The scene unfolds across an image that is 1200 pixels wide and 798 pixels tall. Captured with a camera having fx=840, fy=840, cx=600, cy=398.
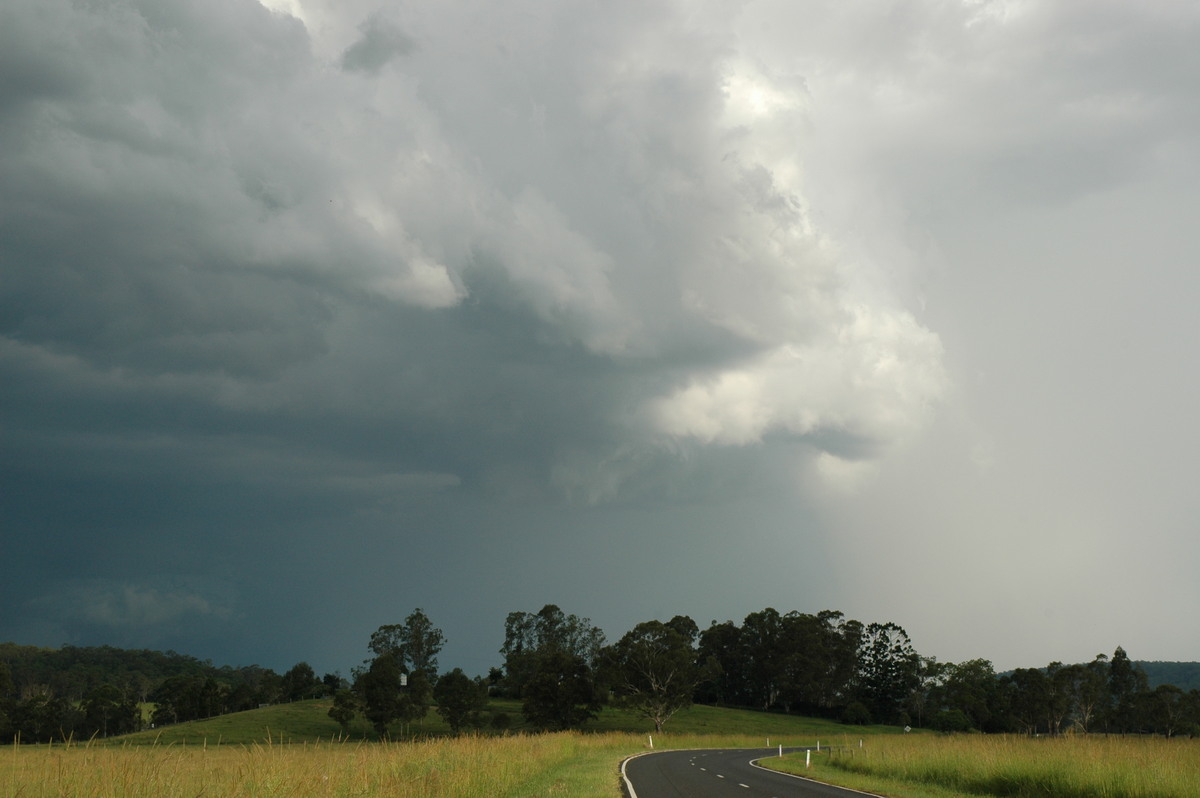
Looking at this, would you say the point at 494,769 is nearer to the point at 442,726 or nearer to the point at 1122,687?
the point at 442,726

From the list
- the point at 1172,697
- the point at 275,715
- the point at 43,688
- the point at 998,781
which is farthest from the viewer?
the point at 43,688

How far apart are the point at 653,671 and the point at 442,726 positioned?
105 feet

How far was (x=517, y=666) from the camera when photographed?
15562cm

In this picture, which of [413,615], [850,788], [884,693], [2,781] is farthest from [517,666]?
[2,781]

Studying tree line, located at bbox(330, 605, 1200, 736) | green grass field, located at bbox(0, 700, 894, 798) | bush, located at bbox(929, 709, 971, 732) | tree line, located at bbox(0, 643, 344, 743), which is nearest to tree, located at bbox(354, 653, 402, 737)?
tree line, located at bbox(330, 605, 1200, 736)

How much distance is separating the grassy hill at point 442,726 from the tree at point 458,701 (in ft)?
8.27

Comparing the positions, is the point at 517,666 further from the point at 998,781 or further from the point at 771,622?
the point at 998,781

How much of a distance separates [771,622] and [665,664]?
5973 centimetres

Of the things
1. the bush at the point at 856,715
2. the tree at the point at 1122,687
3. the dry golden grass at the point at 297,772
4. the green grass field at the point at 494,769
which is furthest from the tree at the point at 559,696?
the tree at the point at 1122,687

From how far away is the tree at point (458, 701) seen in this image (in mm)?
109312

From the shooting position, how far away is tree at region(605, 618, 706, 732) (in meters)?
108

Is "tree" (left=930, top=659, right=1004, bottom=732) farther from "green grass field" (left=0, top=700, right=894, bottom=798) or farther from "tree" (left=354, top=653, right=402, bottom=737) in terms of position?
"green grass field" (left=0, top=700, right=894, bottom=798)

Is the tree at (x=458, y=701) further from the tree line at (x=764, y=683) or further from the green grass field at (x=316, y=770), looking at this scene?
the green grass field at (x=316, y=770)

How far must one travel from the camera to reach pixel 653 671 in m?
109
